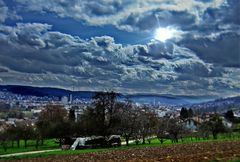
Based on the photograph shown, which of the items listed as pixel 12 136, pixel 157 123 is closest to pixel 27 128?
pixel 12 136

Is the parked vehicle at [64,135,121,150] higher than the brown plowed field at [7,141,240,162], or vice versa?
the brown plowed field at [7,141,240,162]

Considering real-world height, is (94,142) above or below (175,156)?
below

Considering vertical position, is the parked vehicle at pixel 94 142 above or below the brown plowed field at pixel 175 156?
below

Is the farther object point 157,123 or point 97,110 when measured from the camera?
point 157,123

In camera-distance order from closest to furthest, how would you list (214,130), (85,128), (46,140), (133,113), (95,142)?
(95,142) < (133,113) < (85,128) < (214,130) < (46,140)

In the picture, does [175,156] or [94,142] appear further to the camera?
[94,142]

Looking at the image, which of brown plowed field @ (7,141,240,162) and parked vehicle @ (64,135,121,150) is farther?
parked vehicle @ (64,135,121,150)

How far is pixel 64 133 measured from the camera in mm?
100875

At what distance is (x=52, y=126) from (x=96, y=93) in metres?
20.2

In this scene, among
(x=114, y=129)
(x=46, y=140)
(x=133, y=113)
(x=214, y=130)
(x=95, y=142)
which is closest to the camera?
(x=95, y=142)

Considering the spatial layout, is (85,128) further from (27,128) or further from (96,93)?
(27,128)

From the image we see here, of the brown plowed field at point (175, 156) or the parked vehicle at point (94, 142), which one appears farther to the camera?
the parked vehicle at point (94, 142)

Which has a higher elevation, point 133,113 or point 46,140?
point 133,113

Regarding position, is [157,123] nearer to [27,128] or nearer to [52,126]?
[52,126]
